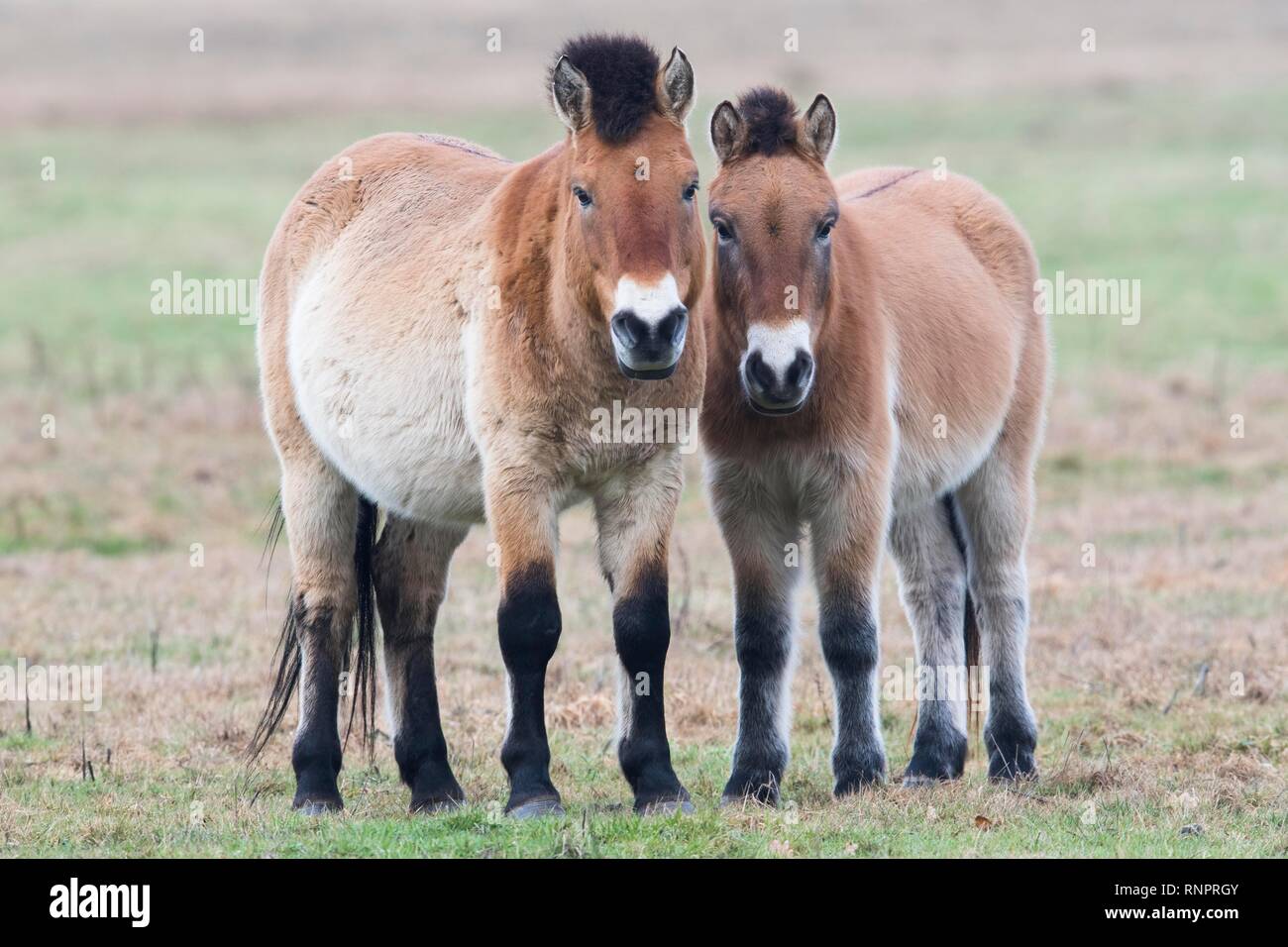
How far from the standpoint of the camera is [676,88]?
615 cm

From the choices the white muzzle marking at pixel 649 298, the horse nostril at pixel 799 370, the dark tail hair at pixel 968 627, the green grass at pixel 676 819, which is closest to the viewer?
the white muzzle marking at pixel 649 298

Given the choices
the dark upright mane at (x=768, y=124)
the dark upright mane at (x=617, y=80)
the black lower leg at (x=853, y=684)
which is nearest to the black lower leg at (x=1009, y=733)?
the black lower leg at (x=853, y=684)

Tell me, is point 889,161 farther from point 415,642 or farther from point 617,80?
point 617,80

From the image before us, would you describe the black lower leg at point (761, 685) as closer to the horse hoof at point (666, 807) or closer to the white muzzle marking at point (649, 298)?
the horse hoof at point (666, 807)

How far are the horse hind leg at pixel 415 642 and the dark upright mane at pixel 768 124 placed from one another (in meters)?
2.32

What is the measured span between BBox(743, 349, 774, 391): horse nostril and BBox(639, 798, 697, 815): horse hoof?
1683mm

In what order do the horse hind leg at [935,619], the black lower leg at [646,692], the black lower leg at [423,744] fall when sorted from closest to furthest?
1. the black lower leg at [646,692]
2. the black lower leg at [423,744]
3. the horse hind leg at [935,619]

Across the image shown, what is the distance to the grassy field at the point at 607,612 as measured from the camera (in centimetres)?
619

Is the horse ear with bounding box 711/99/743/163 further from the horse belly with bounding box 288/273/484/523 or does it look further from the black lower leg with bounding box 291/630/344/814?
the black lower leg with bounding box 291/630/344/814

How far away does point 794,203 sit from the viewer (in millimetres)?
6531

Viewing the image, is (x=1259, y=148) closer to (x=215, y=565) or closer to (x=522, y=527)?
(x=215, y=565)

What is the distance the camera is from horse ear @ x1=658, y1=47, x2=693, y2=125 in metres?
6.09

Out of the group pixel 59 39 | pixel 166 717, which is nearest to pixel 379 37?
pixel 59 39

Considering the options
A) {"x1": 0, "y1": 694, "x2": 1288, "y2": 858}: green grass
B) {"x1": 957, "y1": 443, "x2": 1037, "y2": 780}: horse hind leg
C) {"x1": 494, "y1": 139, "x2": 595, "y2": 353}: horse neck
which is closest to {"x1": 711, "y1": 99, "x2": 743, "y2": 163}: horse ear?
{"x1": 494, "y1": 139, "x2": 595, "y2": 353}: horse neck
